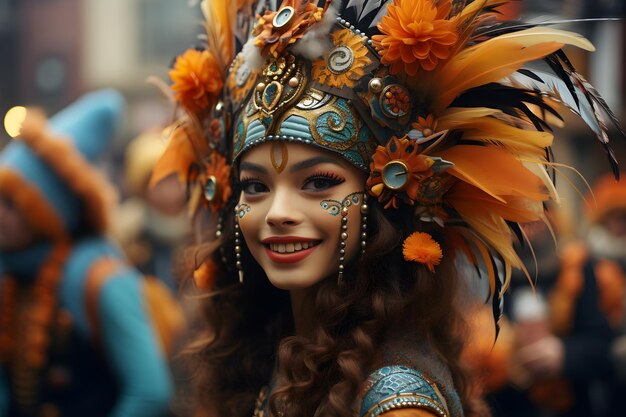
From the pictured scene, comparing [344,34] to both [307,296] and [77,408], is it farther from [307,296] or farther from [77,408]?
[77,408]

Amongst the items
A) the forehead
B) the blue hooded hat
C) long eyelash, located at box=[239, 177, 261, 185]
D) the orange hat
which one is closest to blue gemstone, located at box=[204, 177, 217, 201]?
long eyelash, located at box=[239, 177, 261, 185]

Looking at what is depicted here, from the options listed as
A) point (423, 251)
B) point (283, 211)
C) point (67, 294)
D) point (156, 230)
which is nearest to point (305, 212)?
point (283, 211)

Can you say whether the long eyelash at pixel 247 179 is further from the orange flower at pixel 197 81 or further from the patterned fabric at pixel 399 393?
the patterned fabric at pixel 399 393

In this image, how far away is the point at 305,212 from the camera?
2346mm

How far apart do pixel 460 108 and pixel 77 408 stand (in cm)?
255

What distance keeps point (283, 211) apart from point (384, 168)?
0.89ft

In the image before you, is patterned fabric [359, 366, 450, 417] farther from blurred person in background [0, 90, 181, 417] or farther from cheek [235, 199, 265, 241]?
blurred person in background [0, 90, 181, 417]

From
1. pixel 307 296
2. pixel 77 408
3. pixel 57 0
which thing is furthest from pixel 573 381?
pixel 57 0

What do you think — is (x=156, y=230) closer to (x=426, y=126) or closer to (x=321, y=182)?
(x=321, y=182)

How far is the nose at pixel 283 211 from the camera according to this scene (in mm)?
2330

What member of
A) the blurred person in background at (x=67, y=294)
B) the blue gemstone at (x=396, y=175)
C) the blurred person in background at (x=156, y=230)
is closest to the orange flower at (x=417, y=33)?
the blue gemstone at (x=396, y=175)

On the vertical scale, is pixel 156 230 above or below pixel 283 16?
below

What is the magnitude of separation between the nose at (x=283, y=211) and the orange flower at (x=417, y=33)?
42 centimetres

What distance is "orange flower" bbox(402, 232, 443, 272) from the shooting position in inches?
90.8
